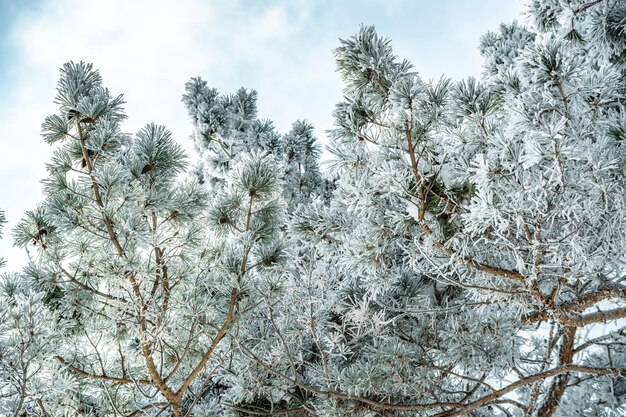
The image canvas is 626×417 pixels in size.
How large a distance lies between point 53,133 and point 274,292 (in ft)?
4.40

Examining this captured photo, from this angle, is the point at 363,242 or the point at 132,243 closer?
the point at 363,242

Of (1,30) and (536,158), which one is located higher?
(1,30)

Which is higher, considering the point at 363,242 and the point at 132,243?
the point at 132,243

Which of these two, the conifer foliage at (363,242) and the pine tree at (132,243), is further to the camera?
the pine tree at (132,243)

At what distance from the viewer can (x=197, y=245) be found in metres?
2.51

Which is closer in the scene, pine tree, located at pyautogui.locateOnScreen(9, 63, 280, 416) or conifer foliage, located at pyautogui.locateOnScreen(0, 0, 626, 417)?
conifer foliage, located at pyautogui.locateOnScreen(0, 0, 626, 417)

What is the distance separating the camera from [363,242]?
1.99 meters

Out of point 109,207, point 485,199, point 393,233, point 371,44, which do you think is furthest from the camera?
point 109,207

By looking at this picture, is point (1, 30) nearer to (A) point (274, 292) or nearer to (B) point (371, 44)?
(A) point (274, 292)

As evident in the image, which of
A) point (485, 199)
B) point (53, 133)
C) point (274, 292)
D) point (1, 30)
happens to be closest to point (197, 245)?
point (274, 292)

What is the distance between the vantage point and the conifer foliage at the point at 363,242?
154 centimetres

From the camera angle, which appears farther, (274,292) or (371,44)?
(274,292)

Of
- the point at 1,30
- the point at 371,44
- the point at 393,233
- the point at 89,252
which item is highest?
the point at 1,30

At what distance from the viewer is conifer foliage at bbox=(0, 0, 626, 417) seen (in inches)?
60.5
